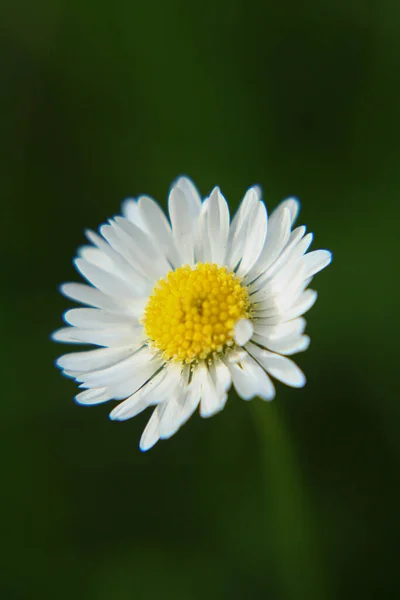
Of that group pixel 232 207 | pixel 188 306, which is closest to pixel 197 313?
pixel 188 306

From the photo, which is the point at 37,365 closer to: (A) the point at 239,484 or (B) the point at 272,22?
(A) the point at 239,484

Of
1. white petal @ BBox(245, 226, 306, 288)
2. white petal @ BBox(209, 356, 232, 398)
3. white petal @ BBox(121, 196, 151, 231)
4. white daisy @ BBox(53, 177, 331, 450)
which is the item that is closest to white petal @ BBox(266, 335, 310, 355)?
white daisy @ BBox(53, 177, 331, 450)

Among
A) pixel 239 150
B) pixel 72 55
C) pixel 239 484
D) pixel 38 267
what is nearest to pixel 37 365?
pixel 38 267

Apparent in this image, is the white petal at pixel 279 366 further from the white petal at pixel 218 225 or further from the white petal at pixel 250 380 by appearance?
the white petal at pixel 218 225

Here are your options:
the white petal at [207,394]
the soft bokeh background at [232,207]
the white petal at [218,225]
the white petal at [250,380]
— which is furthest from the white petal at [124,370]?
the soft bokeh background at [232,207]

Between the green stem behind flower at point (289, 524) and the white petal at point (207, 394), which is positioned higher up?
the white petal at point (207, 394)

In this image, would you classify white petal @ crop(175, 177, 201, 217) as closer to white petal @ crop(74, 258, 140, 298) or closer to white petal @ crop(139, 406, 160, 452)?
white petal @ crop(74, 258, 140, 298)

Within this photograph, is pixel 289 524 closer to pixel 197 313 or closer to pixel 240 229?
pixel 197 313

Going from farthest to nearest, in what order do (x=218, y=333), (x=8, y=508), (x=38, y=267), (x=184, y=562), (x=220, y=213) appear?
(x=38, y=267) < (x=8, y=508) < (x=184, y=562) < (x=220, y=213) < (x=218, y=333)
